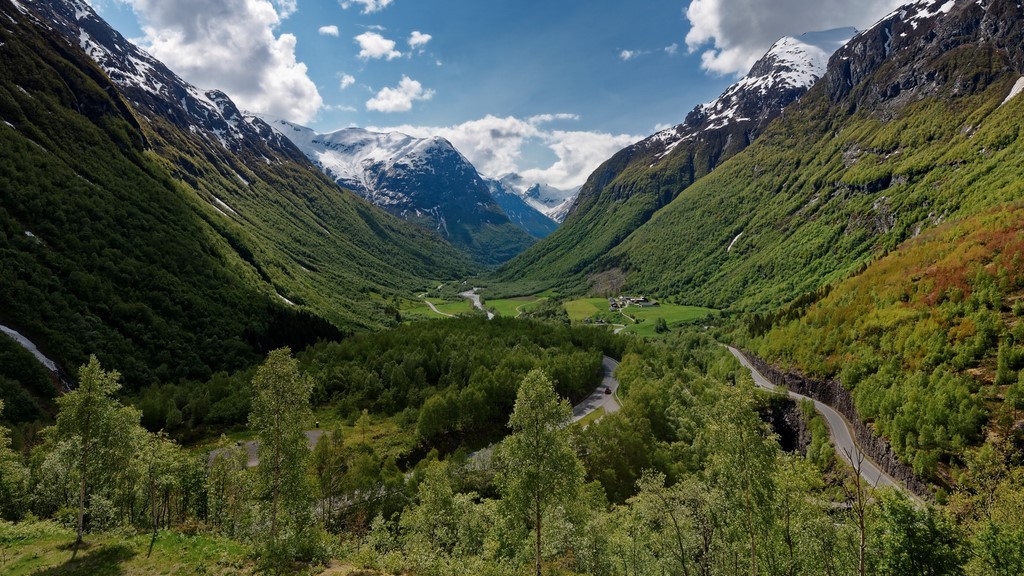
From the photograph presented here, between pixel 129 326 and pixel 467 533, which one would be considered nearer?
pixel 467 533

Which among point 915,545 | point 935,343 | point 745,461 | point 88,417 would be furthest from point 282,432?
point 935,343

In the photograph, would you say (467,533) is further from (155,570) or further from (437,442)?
(437,442)

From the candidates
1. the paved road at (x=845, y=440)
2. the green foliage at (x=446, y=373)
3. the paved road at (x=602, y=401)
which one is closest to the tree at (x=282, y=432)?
the green foliage at (x=446, y=373)

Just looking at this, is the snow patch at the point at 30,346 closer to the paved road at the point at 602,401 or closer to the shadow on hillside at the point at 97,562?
the shadow on hillside at the point at 97,562

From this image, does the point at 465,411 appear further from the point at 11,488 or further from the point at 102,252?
the point at 102,252

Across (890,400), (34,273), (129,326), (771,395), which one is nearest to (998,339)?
(890,400)
